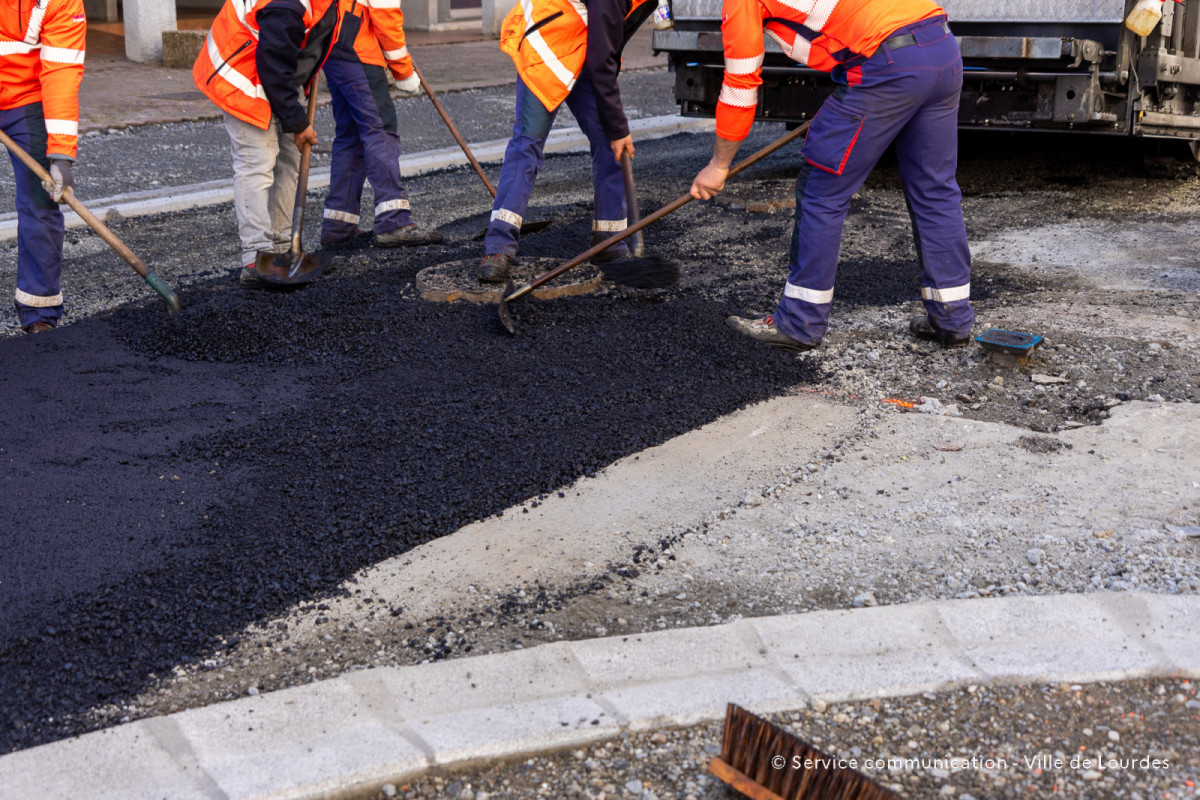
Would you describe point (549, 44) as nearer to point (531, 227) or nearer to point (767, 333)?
point (531, 227)

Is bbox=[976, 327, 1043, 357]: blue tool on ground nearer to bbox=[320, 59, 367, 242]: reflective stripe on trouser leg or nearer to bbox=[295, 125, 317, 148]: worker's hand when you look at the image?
bbox=[295, 125, 317, 148]: worker's hand

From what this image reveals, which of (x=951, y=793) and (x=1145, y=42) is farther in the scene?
(x=1145, y=42)

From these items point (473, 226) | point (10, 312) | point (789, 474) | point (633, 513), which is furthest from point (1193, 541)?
point (10, 312)

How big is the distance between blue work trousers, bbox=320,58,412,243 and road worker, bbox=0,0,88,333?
1467 millimetres

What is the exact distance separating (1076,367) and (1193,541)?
1.30m

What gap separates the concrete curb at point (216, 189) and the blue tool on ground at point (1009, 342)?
16.0 ft

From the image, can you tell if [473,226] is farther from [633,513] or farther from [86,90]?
[86,90]

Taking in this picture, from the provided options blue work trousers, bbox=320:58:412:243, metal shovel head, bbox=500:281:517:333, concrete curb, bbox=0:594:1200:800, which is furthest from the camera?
blue work trousers, bbox=320:58:412:243

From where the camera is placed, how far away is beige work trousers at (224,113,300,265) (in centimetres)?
502

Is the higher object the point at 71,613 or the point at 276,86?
the point at 276,86

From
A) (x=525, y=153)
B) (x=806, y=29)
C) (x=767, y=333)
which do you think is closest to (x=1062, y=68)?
(x=806, y=29)

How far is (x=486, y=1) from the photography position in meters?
15.8

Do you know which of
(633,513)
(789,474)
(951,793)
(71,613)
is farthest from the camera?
(789,474)

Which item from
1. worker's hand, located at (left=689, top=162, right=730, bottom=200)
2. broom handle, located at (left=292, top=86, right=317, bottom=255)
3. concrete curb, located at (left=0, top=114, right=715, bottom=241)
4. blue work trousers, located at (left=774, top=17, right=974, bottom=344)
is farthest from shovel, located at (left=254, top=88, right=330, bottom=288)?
blue work trousers, located at (left=774, top=17, right=974, bottom=344)
